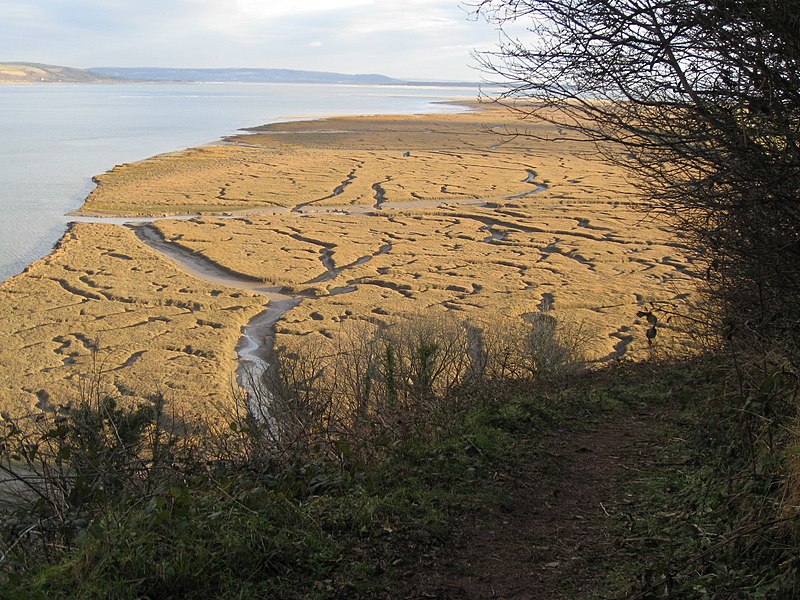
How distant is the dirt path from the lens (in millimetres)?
4746

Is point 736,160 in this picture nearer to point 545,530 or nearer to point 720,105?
point 720,105


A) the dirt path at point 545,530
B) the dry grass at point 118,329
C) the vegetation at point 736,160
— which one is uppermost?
the vegetation at point 736,160

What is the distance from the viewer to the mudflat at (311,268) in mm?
16453

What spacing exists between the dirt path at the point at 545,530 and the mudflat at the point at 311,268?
2.08 meters

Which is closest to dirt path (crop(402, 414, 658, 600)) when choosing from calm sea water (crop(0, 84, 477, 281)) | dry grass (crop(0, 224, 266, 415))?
dry grass (crop(0, 224, 266, 415))

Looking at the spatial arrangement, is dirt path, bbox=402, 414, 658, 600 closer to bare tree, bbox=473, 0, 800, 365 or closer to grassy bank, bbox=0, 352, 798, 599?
grassy bank, bbox=0, 352, 798, 599

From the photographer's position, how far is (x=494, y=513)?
5828 mm

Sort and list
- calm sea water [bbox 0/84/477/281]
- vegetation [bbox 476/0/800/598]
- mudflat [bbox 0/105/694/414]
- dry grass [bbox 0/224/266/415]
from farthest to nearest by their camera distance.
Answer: calm sea water [bbox 0/84/477/281], mudflat [bbox 0/105/694/414], dry grass [bbox 0/224/266/415], vegetation [bbox 476/0/800/598]

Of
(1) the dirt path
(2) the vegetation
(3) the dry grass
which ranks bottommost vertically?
(3) the dry grass

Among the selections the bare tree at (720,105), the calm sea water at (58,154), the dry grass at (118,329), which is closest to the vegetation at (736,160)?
the bare tree at (720,105)

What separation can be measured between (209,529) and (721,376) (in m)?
4.34

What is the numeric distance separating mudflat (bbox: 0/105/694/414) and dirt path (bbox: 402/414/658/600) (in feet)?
6.82

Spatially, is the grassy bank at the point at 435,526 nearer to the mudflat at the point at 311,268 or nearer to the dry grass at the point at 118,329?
the mudflat at the point at 311,268

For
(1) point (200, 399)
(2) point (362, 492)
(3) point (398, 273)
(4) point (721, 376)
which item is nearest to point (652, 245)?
(3) point (398, 273)
